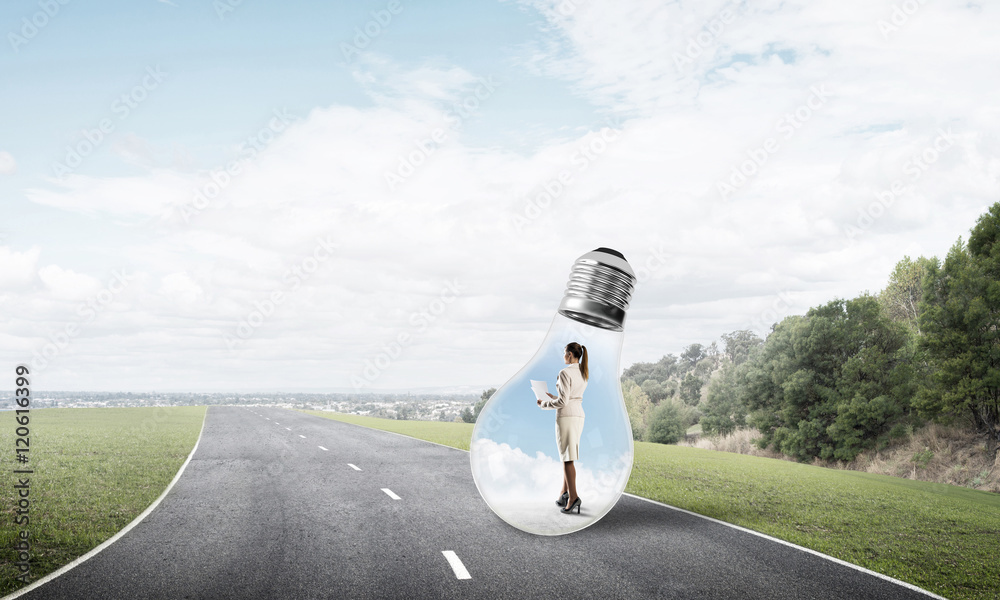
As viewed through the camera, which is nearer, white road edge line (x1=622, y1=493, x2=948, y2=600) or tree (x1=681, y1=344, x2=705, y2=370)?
white road edge line (x1=622, y1=493, x2=948, y2=600)

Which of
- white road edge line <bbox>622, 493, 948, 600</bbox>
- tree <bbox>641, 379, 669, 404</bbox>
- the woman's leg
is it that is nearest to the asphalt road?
white road edge line <bbox>622, 493, 948, 600</bbox>

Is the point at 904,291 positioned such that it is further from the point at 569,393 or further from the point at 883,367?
the point at 569,393

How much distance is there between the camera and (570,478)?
199 inches

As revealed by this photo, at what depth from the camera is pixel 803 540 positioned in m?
9.41

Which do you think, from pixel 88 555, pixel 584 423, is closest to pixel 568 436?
pixel 584 423

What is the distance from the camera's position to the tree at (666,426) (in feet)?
208

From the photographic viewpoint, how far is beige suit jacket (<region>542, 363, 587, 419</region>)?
4.97m

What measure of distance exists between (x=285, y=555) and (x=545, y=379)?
462cm

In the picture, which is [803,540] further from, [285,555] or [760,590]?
[285,555]

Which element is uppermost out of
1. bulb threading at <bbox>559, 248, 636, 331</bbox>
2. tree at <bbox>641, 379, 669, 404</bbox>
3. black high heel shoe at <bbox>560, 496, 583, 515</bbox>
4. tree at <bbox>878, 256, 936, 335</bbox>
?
tree at <bbox>878, 256, 936, 335</bbox>

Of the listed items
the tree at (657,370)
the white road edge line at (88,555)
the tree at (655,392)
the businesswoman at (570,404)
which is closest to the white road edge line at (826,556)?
the businesswoman at (570,404)

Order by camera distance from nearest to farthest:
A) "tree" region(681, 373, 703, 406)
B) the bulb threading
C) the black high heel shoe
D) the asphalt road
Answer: the bulb threading < the black high heel shoe < the asphalt road < "tree" region(681, 373, 703, 406)

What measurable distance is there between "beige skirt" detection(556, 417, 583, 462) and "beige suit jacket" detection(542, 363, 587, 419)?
0.04 metres

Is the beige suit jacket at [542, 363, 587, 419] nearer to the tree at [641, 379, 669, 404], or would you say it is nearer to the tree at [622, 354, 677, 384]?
the tree at [641, 379, 669, 404]
